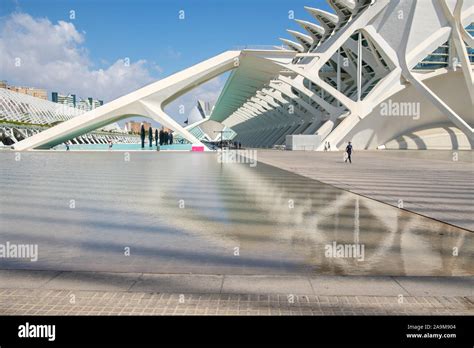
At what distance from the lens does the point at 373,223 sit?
5863 mm

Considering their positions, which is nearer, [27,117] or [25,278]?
[25,278]

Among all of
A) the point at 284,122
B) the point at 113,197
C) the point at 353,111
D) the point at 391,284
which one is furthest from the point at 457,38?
the point at 391,284

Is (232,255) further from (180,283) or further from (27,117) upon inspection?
(27,117)

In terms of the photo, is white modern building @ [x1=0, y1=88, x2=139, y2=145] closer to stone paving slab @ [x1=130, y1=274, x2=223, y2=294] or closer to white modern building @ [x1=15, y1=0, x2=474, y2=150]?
white modern building @ [x1=15, y1=0, x2=474, y2=150]

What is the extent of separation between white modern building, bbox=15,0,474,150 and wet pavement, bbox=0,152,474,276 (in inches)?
864

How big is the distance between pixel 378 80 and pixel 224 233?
32.3 metres

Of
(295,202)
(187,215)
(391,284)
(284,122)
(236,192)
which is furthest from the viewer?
(284,122)

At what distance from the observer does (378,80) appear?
1353 inches

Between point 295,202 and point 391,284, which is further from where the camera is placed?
point 295,202

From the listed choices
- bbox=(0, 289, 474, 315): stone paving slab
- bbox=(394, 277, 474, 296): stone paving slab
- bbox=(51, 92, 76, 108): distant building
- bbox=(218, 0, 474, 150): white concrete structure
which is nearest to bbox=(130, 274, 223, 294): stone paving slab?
bbox=(0, 289, 474, 315): stone paving slab

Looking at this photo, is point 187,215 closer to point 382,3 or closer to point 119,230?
point 119,230

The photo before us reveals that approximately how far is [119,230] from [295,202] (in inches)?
135

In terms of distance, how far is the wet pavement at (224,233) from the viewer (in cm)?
394

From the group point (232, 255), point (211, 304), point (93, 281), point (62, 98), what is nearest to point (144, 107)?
point (232, 255)
